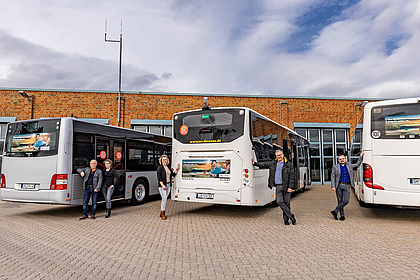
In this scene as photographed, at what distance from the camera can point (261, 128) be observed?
1009cm

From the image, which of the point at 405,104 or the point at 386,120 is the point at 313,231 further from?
the point at 405,104

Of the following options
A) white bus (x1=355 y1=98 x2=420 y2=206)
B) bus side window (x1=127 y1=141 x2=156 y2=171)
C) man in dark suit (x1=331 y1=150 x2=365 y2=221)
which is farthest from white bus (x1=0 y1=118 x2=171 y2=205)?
white bus (x1=355 y1=98 x2=420 y2=206)

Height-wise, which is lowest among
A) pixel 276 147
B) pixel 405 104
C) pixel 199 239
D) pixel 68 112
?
pixel 199 239

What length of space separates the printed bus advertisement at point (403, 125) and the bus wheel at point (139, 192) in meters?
8.27

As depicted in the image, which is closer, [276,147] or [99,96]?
[276,147]

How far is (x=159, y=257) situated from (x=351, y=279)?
2880 millimetres

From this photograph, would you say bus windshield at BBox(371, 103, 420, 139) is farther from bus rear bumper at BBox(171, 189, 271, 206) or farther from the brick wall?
the brick wall

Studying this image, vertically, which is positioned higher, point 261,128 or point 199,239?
point 261,128

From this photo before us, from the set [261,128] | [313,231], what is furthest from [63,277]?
[261,128]

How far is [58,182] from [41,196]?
67cm

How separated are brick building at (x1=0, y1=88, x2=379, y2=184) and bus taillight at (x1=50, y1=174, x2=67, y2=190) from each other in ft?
38.4

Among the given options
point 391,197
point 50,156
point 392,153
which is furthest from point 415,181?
point 50,156

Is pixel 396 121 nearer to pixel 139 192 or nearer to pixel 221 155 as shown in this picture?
pixel 221 155

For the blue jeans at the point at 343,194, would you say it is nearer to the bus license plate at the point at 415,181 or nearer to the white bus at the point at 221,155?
the bus license plate at the point at 415,181
